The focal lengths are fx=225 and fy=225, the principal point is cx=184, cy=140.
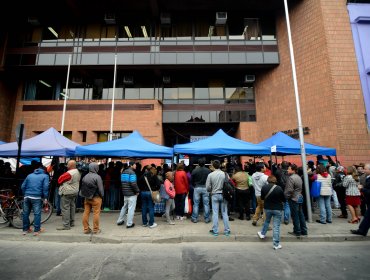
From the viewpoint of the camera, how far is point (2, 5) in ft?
64.0

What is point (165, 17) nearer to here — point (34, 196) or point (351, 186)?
point (34, 196)

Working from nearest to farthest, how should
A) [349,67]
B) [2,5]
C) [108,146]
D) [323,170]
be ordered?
[323,170], [108,146], [349,67], [2,5]

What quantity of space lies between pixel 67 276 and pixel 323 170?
8.21 m

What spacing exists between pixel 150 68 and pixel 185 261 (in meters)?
19.5

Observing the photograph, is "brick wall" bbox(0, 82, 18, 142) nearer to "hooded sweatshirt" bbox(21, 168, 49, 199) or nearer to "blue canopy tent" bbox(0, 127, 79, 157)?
"blue canopy tent" bbox(0, 127, 79, 157)

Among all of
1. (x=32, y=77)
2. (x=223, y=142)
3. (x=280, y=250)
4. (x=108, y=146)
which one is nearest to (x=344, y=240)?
(x=280, y=250)

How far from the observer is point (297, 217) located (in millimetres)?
6008

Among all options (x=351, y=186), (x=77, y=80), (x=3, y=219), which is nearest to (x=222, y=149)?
(x=351, y=186)

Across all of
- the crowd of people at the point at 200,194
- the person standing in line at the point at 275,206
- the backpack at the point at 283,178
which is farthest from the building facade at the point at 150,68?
the person standing in line at the point at 275,206

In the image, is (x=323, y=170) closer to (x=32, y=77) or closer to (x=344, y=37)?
(x=344, y=37)

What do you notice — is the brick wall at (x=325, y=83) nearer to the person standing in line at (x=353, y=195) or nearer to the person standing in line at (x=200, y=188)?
the person standing in line at (x=353, y=195)

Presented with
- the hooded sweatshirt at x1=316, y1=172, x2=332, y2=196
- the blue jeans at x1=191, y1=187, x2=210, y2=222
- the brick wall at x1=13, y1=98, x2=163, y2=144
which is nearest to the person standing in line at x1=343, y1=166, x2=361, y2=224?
the hooded sweatshirt at x1=316, y1=172, x2=332, y2=196

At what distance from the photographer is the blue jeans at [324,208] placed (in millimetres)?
7602

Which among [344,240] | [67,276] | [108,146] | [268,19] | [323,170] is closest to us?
[67,276]
